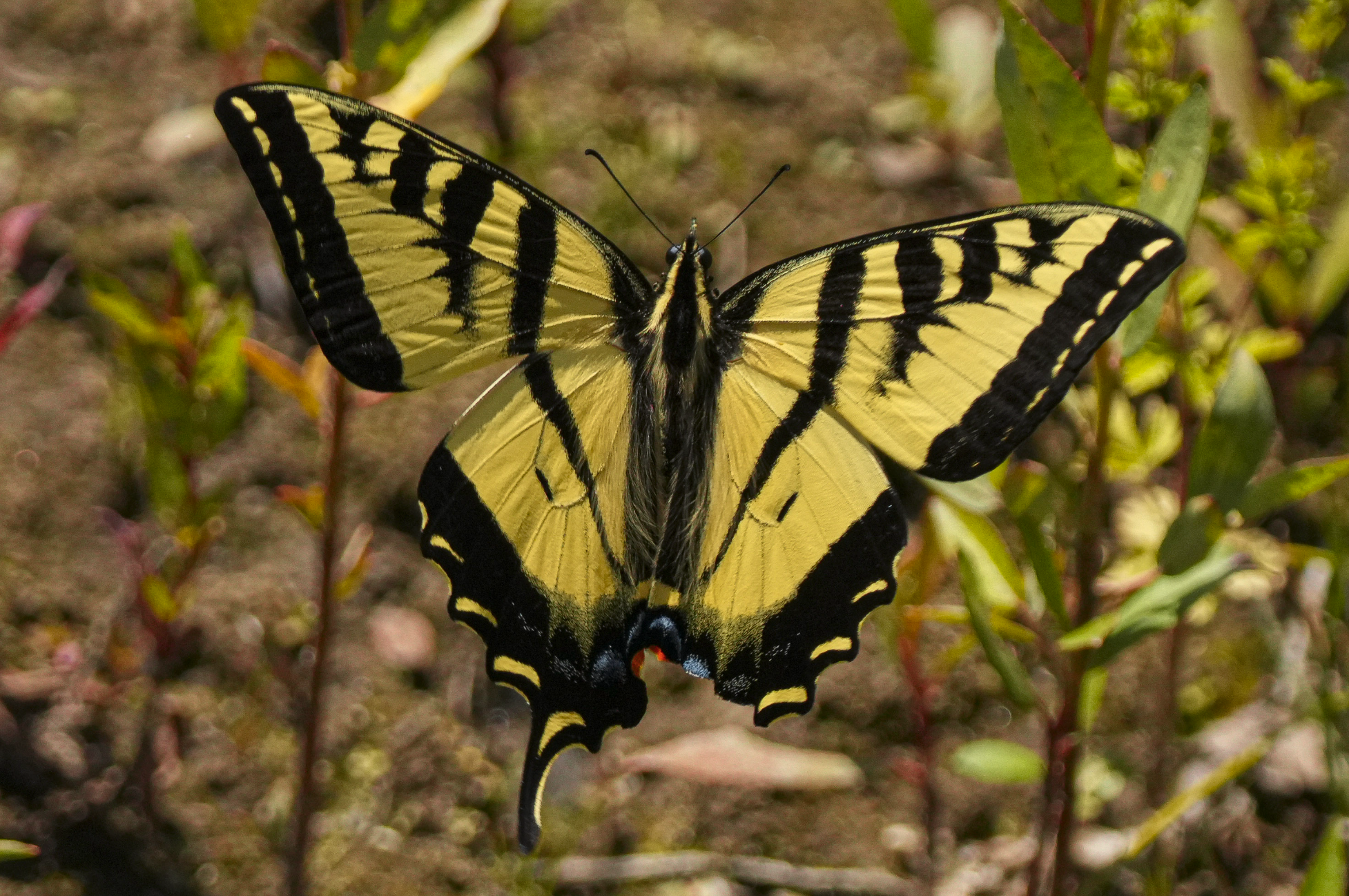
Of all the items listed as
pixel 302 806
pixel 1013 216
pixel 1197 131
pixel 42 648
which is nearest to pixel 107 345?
pixel 42 648

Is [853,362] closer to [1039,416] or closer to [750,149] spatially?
[1039,416]

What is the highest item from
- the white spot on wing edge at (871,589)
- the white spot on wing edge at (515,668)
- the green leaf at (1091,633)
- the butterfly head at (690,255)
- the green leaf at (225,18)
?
the green leaf at (225,18)

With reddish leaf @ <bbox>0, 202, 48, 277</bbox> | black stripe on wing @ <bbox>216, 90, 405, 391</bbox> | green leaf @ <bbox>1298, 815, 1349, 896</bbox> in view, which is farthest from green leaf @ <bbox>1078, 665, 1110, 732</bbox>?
reddish leaf @ <bbox>0, 202, 48, 277</bbox>

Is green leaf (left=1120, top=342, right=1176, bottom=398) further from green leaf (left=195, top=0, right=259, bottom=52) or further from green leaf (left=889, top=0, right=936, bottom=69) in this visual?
green leaf (left=195, top=0, right=259, bottom=52)

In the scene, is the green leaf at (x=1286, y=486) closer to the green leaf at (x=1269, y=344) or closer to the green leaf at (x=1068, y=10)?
the green leaf at (x=1269, y=344)

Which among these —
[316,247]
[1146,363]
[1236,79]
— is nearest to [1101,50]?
[1146,363]

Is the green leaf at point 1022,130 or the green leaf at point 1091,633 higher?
the green leaf at point 1022,130

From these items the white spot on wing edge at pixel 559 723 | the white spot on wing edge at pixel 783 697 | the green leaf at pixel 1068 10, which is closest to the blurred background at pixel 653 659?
the green leaf at pixel 1068 10
